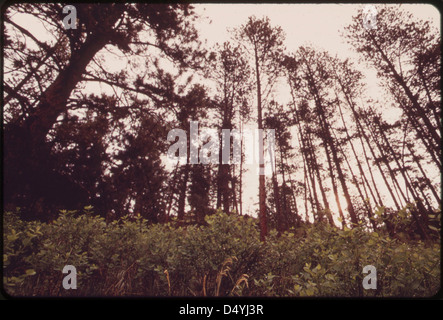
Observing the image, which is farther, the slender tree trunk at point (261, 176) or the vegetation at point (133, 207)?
the slender tree trunk at point (261, 176)

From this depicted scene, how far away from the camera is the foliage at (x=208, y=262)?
6.29 feet

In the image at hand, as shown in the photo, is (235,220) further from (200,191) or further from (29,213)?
(200,191)

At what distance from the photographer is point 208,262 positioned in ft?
8.89

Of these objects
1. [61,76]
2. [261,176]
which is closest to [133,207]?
[61,76]

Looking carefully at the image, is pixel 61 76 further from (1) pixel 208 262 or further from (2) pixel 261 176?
(2) pixel 261 176

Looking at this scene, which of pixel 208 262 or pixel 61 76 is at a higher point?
pixel 61 76

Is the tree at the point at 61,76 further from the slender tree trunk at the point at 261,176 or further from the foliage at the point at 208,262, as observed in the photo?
the slender tree trunk at the point at 261,176

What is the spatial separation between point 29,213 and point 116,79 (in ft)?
11.8

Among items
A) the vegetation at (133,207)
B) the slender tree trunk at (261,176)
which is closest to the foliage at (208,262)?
the vegetation at (133,207)

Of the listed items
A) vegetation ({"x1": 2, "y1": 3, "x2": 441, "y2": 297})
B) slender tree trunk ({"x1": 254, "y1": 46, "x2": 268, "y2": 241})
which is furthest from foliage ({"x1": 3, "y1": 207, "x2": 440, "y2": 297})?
slender tree trunk ({"x1": 254, "y1": 46, "x2": 268, "y2": 241})

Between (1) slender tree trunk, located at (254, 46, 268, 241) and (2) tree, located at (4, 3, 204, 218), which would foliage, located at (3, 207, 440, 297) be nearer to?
(2) tree, located at (4, 3, 204, 218)

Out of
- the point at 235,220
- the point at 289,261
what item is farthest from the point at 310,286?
the point at 289,261

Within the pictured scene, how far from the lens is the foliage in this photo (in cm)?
192

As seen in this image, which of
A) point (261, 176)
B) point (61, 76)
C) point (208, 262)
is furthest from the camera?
point (261, 176)
